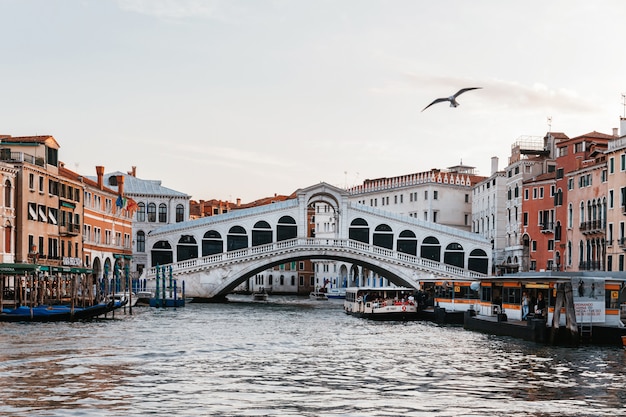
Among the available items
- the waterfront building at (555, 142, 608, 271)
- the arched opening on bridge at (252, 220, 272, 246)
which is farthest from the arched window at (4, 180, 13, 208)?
the waterfront building at (555, 142, 608, 271)

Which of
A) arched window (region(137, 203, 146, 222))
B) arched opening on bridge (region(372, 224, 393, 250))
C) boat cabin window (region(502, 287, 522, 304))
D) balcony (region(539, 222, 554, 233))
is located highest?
arched window (region(137, 203, 146, 222))

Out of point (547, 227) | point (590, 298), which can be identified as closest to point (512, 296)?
point (590, 298)

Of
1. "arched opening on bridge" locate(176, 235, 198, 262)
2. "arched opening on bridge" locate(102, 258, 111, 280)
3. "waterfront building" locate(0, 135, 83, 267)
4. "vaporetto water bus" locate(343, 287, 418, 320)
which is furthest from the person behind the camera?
"arched opening on bridge" locate(176, 235, 198, 262)

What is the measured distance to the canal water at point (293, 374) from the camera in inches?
623

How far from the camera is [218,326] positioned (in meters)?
33.9

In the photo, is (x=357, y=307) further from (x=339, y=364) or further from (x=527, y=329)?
(x=339, y=364)

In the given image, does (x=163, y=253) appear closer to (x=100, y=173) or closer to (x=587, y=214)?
(x=100, y=173)

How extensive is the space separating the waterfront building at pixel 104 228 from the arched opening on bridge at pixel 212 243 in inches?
157

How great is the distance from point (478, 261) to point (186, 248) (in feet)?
51.2

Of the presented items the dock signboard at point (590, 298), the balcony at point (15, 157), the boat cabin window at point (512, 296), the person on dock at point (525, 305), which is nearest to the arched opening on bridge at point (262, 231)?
the balcony at point (15, 157)

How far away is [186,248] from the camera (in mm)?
57406

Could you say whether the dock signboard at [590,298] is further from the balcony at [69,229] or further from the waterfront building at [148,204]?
the waterfront building at [148,204]

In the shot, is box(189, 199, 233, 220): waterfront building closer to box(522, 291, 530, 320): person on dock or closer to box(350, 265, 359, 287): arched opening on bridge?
box(350, 265, 359, 287): arched opening on bridge

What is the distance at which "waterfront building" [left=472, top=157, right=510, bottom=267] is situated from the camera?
6166cm
